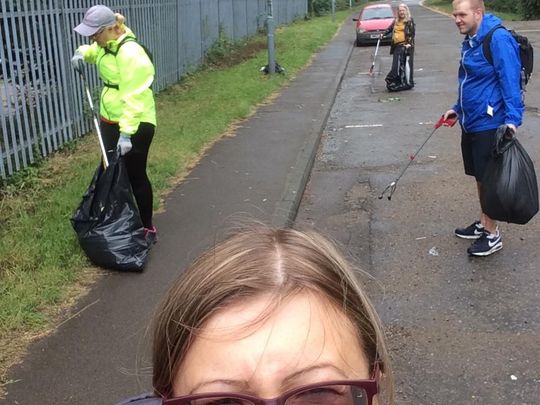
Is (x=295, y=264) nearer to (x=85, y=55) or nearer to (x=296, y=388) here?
(x=296, y=388)

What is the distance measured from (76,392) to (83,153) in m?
5.44

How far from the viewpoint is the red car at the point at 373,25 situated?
25.0 m

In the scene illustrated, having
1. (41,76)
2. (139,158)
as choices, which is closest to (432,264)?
(139,158)

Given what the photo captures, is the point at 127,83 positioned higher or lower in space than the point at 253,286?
lower

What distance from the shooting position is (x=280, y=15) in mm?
35094

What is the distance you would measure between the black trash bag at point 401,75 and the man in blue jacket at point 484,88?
922 centimetres

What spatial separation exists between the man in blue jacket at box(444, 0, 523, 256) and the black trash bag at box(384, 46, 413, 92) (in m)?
9.22

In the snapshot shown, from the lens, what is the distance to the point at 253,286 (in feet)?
3.83

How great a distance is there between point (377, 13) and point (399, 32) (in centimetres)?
1361

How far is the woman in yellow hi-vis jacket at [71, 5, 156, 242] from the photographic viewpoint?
16.2 feet

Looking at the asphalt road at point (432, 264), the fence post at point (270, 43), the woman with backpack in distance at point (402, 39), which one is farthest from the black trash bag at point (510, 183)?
the fence post at point (270, 43)

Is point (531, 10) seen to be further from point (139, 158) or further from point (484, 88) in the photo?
point (139, 158)

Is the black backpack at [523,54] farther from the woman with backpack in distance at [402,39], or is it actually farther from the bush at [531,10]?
the bush at [531,10]

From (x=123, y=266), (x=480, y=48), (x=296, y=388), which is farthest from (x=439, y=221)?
(x=296, y=388)
